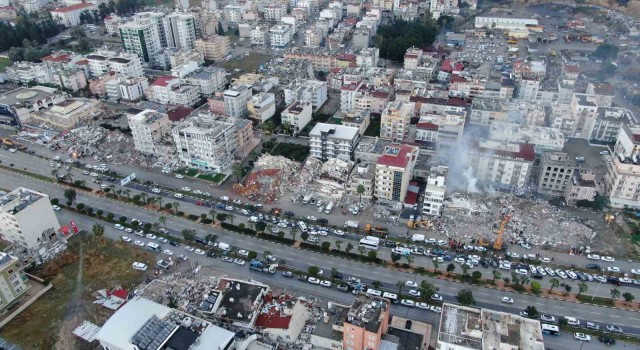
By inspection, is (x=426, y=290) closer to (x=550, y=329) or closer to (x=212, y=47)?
(x=550, y=329)

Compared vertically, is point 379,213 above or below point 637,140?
below

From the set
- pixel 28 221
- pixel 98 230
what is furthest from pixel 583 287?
pixel 28 221

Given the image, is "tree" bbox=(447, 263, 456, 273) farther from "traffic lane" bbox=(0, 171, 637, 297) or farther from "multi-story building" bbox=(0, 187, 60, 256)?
"multi-story building" bbox=(0, 187, 60, 256)

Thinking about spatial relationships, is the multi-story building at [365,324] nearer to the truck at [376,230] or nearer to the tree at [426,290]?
the tree at [426,290]

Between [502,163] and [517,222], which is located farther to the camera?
[502,163]

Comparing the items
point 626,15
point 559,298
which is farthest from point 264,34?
point 626,15

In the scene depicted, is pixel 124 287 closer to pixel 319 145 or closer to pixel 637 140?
pixel 319 145

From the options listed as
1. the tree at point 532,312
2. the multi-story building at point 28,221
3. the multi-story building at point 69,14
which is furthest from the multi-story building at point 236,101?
the multi-story building at point 69,14
